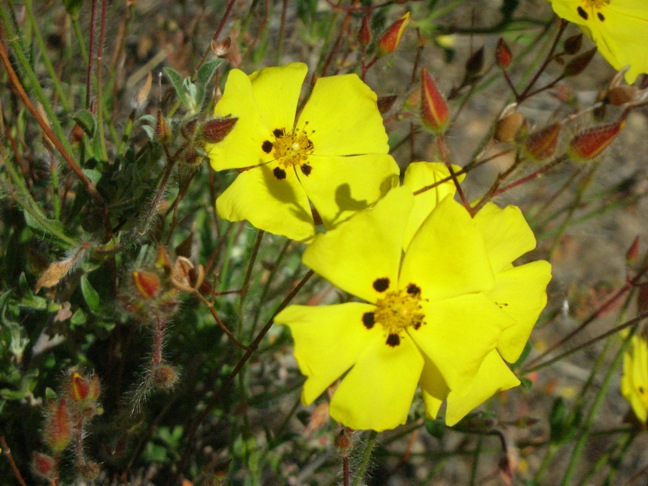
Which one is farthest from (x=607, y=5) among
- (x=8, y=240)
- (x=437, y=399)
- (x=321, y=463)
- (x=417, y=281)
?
(x=8, y=240)

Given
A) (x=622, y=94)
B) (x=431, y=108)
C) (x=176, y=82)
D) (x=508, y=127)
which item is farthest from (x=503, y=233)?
(x=176, y=82)

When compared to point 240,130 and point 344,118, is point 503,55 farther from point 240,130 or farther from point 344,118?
point 240,130

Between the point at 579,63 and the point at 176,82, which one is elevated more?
the point at 579,63

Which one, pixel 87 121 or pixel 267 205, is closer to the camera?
pixel 267 205

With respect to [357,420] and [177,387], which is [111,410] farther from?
[357,420]

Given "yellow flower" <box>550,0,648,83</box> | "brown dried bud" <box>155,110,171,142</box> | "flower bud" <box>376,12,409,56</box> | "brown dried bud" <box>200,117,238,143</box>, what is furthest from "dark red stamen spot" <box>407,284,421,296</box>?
"yellow flower" <box>550,0,648,83</box>

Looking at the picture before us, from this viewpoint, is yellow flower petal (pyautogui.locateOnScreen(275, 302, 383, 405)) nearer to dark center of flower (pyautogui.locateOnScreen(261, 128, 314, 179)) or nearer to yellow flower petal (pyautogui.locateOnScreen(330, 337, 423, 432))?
yellow flower petal (pyautogui.locateOnScreen(330, 337, 423, 432))

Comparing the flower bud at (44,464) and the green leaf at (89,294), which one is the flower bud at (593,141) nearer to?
the green leaf at (89,294)
